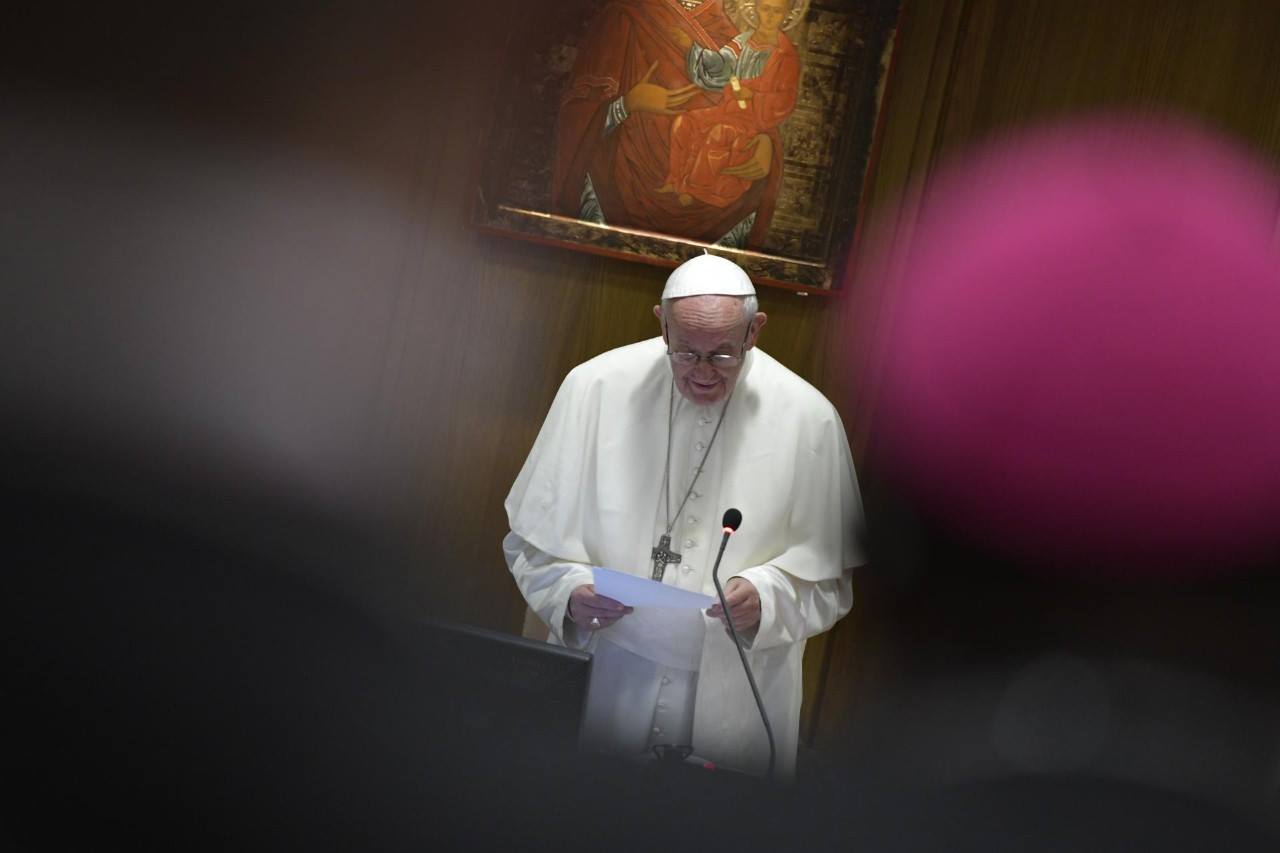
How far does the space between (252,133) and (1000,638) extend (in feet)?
8.27

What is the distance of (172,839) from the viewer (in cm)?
42

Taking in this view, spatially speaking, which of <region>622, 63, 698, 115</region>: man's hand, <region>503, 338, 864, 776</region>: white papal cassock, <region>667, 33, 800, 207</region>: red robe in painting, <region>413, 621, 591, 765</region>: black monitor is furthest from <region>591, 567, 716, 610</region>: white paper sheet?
<region>622, 63, 698, 115</region>: man's hand

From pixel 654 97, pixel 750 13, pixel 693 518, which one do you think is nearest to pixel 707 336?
pixel 693 518

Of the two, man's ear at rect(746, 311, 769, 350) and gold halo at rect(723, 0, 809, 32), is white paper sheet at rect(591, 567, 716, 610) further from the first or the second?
gold halo at rect(723, 0, 809, 32)

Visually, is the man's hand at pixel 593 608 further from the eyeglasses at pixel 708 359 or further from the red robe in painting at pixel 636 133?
the red robe in painting at pixel 636 133

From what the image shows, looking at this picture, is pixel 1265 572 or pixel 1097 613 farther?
pixel 1097 613

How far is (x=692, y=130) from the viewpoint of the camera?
3045 mm

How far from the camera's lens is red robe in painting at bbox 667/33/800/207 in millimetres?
3018

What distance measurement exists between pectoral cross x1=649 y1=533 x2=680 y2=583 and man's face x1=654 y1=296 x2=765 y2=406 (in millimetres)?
359

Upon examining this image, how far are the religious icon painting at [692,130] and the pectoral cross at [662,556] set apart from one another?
0.91m

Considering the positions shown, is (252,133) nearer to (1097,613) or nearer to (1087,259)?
(1087,259)

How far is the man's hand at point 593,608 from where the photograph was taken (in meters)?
2.37

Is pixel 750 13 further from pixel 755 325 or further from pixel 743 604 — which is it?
pixel 743 604

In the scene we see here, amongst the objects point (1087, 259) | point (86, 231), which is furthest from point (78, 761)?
point (1087, 259)
